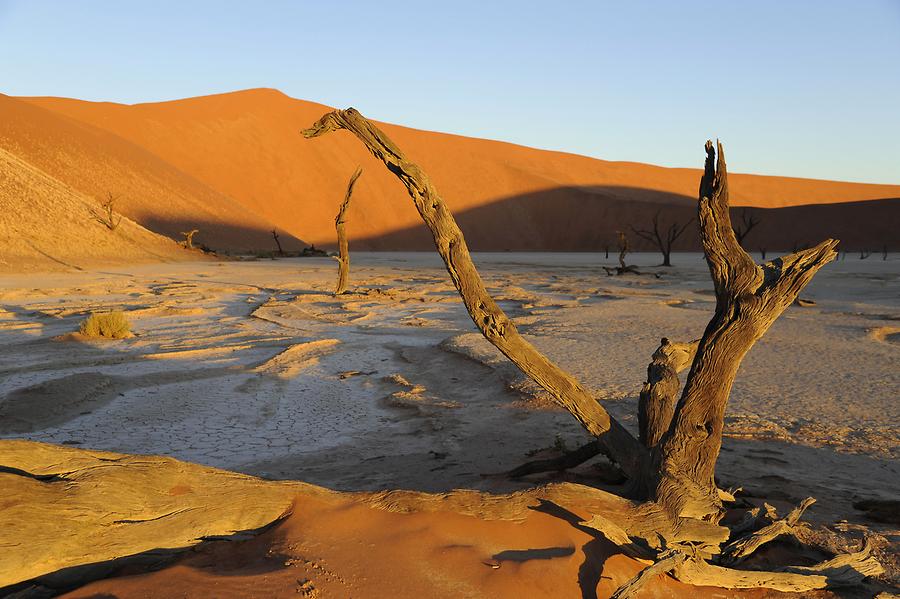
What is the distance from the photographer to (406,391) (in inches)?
311

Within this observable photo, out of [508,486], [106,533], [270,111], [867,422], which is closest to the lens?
[106,533]

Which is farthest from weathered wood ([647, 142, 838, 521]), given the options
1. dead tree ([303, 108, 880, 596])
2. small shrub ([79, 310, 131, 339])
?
small shrub ([79, 310, 131, 339])

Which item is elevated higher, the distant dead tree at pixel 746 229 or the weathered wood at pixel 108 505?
the distant dead tree at pixel 746 229

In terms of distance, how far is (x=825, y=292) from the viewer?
68.0ft

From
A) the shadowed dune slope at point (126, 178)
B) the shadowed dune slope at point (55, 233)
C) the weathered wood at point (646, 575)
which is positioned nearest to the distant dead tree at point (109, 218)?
the shadowed dune slope at point (55, 233)

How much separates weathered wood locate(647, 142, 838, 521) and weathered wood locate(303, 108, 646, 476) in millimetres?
261

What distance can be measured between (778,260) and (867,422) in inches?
133

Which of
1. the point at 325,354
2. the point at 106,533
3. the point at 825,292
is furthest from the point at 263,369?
the point at 825,292

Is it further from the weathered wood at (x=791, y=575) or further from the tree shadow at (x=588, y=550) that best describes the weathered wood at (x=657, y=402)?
the weathered wood at (x=791, y=575)

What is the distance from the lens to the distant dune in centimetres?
5962

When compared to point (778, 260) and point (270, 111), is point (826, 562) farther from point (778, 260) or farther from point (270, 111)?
point (270, 111)

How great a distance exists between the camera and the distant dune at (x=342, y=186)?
196 ft

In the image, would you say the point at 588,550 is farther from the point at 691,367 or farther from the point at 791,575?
→ the point at 691,367

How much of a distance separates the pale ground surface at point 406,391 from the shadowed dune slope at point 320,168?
50.7 metres
